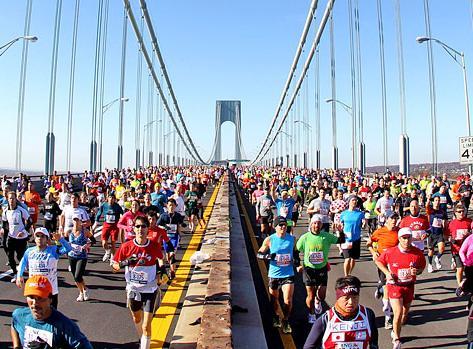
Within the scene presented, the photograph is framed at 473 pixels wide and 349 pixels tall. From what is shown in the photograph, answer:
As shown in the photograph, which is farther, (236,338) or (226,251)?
(226,251)

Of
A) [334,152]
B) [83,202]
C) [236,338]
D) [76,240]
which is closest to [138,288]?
[236,338]

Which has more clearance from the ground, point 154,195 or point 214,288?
point 154,195

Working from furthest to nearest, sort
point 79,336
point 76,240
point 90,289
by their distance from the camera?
point 90,289, point 76,240, point 79,336

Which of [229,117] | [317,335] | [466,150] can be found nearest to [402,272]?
[317,335]

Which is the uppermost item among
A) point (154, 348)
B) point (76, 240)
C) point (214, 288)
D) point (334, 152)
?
point (334, 152)

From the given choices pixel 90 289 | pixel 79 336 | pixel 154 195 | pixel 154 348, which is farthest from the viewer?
pixel 154 195

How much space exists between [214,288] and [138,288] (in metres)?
1.36

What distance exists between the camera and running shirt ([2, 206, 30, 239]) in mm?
9719

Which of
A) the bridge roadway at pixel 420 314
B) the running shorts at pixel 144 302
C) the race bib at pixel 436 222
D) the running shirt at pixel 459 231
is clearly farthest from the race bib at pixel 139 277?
the race bib at pixel 436 222

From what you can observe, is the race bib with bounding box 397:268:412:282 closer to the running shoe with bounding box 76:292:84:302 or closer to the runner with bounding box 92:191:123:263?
the running shoe with bounding box 76:292:84:302

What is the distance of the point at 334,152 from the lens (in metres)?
51.1

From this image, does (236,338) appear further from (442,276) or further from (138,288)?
(442,276)

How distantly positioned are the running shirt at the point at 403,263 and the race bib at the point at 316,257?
91 cm

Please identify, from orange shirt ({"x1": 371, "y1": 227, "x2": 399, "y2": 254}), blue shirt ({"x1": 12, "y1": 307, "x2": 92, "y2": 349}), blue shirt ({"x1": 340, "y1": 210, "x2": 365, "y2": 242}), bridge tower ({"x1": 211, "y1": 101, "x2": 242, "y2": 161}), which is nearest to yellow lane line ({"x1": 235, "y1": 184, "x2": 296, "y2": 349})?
blue shirt ({"x1": 340, "y1": 210, "x2": 365, "y2": 242})
